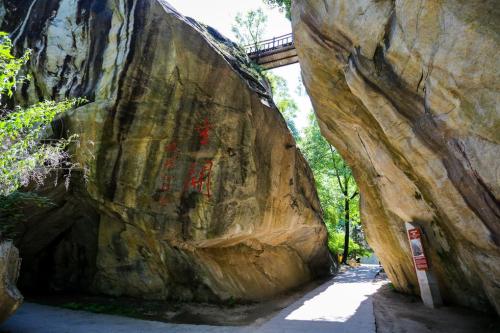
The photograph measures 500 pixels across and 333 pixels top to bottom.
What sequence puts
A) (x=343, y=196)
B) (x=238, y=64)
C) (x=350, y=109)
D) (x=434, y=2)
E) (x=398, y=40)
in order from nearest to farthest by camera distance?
1. (x=434, y=2)
2. (x=398, y=40)
3. (x=350, y=109)
4. (x=238, y=64)
5. (x=343, y=196)

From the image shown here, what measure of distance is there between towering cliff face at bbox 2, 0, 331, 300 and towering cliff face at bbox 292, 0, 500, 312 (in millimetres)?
2867

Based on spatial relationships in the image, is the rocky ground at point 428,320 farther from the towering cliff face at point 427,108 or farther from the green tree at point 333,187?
the green tree at point 333,187

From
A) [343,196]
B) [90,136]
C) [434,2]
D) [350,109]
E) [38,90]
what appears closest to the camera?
[434,2]

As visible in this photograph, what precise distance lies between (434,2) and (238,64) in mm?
7457

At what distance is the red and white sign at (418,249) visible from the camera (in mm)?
8258

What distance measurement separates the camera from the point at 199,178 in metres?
9.48

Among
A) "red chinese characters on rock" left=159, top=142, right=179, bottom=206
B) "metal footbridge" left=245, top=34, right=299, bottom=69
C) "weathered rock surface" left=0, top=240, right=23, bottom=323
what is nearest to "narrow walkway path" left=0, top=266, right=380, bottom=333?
"weathered rock surface" left=0, top=240, right=23, bottom=323

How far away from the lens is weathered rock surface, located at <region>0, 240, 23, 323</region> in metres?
5.35

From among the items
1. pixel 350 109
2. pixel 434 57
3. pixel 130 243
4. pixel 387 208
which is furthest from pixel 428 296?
pixel 130 243

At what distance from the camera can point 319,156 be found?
23578 millimetres

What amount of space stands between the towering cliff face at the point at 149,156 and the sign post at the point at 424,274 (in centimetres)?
455

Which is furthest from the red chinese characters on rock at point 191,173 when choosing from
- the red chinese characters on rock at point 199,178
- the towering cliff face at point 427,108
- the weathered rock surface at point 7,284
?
the weathered rock surface at point 7,284

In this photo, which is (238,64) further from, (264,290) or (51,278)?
(51,278)

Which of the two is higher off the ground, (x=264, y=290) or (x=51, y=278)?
(x=51, y=278)
